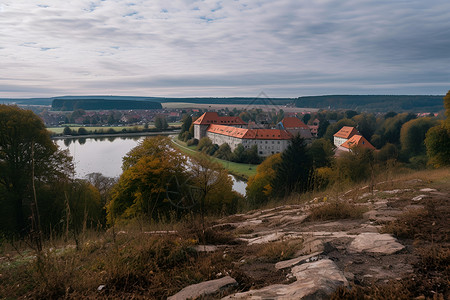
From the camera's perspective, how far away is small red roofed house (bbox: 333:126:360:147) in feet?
212

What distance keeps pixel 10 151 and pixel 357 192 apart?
15.7 metres

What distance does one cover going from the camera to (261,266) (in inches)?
159

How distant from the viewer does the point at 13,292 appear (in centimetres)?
370

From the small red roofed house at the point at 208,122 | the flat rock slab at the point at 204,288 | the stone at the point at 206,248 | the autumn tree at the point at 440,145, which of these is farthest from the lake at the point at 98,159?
the small red roofed house at the point at 208,122

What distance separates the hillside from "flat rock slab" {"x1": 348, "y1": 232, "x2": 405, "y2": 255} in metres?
0.01

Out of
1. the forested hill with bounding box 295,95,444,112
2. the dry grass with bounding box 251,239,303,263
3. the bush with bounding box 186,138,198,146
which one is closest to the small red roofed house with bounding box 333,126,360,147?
the bush with bounding box 186,138,198,146

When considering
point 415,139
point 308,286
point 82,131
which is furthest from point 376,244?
point 82,131

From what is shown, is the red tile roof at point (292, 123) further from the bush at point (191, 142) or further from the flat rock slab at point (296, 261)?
the flat rock slab at point (296, 261)

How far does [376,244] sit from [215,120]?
85484 millimetres

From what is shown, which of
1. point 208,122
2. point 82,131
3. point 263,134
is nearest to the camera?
point 82,131

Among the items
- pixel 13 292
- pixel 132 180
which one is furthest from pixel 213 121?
pixel 13 292

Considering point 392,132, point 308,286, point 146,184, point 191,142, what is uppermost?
point 308,286

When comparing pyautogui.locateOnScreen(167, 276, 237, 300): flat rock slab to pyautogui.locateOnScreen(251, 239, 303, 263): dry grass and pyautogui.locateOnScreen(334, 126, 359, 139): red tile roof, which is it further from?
pyautogui.locateOnScreen(334, 126, 359, 139): red tile roof

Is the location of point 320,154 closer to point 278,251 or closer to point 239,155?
point 239,155
